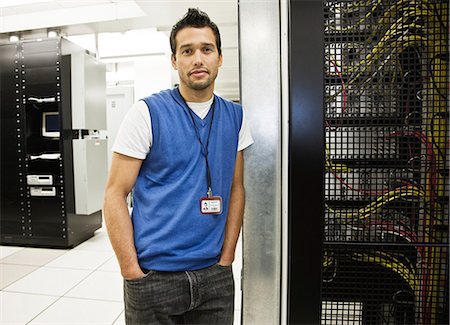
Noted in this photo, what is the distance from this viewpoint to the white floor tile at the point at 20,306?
2035 millimetres

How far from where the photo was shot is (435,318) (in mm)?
812

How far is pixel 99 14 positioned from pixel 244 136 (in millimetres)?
3821

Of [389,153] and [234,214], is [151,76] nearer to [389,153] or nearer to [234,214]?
[234,214]

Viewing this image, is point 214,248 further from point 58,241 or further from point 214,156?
point 58,241

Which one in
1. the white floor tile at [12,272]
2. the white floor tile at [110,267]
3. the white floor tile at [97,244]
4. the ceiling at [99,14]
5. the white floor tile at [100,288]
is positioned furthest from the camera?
the ceiling at [99,14]

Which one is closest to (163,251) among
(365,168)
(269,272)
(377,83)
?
→ (269,272)

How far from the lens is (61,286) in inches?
99.3

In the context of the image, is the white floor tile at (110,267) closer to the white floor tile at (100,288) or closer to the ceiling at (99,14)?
the white floor tile at (100,288)

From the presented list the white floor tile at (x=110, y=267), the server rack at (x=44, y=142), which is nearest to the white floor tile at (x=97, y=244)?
the server rack at (x=44, y=142)

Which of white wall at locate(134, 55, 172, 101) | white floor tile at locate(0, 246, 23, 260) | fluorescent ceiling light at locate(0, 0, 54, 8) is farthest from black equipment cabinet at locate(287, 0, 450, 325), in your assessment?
white wall at locate(134, 55, 172, 101)

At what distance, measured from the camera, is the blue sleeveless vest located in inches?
37.9

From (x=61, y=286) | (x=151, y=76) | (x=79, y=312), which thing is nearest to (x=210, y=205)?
(x=79, y=312)

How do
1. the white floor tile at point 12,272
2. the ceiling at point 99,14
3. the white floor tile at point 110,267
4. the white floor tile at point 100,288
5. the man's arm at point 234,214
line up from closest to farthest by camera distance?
the man's arm at point 234,214 → the white floor tile at point 100,288 → the white floor tile at point 12,272 → the white floor tile at point 110,267 → the ceiling at point 99,14

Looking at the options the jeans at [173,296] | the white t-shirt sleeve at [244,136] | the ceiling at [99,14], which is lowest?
the jeans at [173,296]
